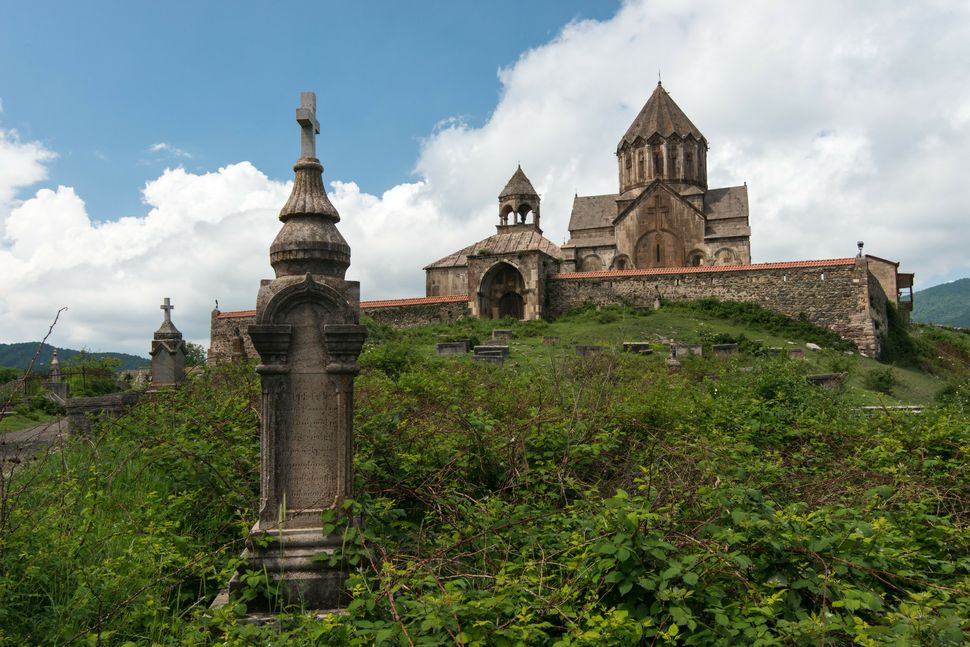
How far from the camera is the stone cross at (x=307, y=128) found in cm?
445

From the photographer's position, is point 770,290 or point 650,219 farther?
point 650,219

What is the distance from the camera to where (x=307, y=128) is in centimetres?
448

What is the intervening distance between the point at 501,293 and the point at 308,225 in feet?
72.9

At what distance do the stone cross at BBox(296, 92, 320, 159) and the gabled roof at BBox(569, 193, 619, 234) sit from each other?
1136 inches

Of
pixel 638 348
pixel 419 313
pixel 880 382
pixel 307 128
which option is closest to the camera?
pixel 307 128

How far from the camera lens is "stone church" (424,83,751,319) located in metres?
29.3

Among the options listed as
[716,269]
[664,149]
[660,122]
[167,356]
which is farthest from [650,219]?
[167,356]

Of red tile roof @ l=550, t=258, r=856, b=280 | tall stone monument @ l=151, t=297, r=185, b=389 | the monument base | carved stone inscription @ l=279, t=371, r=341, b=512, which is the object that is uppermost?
red tile roof @ l=550, t=258, r=856, b=280

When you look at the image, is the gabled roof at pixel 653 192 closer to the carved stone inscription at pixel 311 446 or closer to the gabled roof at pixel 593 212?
the gabled roof at pixel 593 212

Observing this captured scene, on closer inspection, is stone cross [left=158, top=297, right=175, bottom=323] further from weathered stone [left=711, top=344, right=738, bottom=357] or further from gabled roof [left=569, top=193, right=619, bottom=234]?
gabled roof [left=569, top=193, right=619, bottom=234]

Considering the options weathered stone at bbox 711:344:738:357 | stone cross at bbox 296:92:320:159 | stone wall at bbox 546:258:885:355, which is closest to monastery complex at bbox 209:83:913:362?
stone wall at bbox 546:258:885:355

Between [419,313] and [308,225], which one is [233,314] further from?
[308,225]

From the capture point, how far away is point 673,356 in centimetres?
1428

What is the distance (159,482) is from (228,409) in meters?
1.54
